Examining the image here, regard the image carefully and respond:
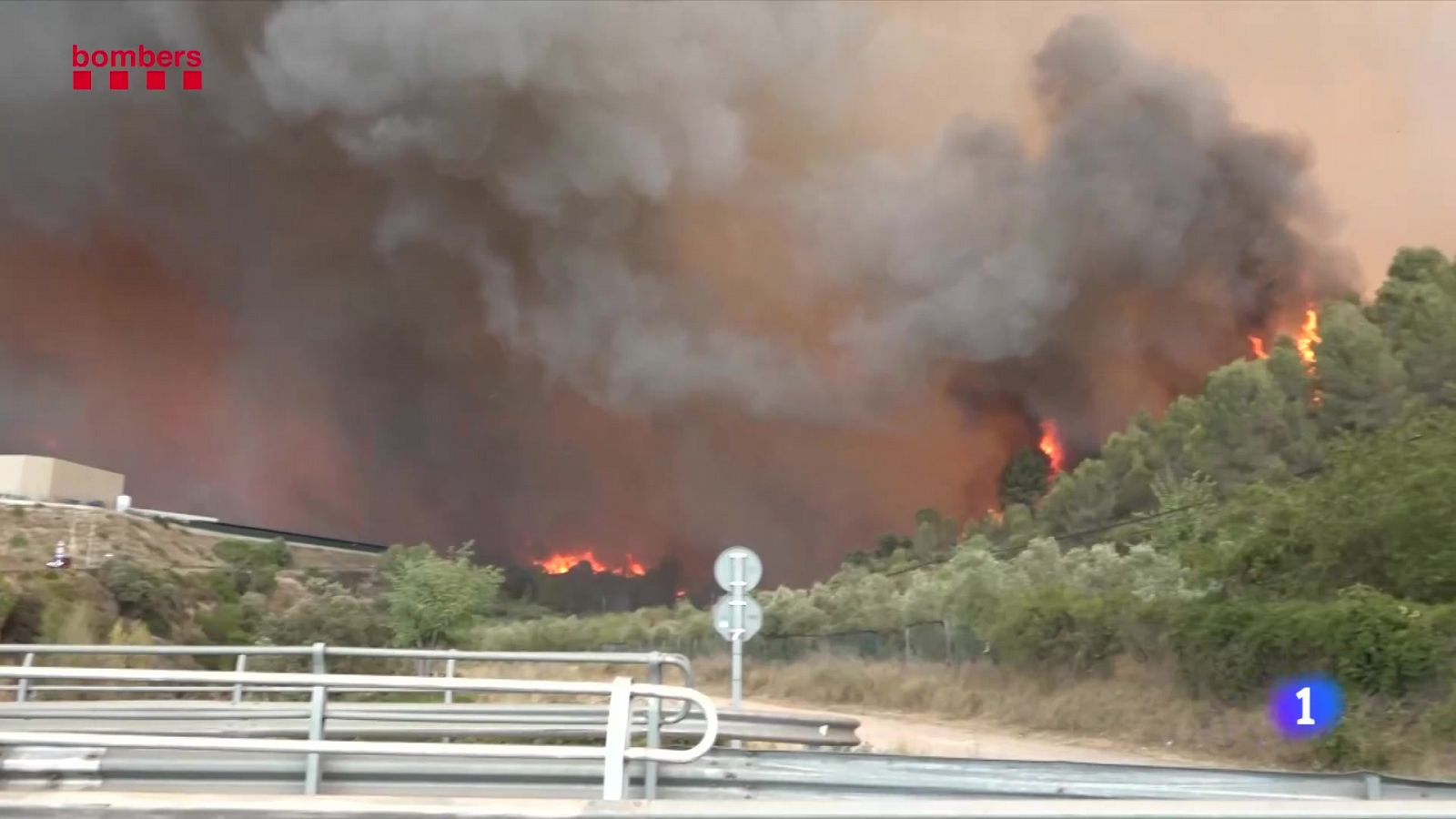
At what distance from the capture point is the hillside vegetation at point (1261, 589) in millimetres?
13984

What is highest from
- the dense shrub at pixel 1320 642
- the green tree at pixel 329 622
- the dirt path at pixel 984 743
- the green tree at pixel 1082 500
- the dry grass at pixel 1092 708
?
the green tree at pixel 1082 500

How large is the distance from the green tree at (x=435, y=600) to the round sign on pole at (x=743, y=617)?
24.7 metres

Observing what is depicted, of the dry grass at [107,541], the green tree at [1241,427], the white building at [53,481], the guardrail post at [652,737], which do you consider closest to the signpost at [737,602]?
the guardrail post at [652,737]

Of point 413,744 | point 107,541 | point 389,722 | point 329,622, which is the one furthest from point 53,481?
point 413,744

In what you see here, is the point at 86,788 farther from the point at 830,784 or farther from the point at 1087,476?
the point at 1087,476

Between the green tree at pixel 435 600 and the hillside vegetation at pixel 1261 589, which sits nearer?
the hillside vegetation at pixel 1261 589

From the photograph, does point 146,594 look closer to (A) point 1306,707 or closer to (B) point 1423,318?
(A) point 1306,707

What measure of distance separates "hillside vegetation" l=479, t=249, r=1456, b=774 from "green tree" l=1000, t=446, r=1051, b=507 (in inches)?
1122

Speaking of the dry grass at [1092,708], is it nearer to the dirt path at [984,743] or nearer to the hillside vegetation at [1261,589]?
the hillside vegetation at [1261,589]

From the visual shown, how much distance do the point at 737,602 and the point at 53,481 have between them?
219 feet

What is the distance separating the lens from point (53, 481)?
6462 centimetres

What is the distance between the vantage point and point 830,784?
532cm

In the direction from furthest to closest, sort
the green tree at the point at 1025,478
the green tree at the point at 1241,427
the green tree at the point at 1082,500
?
the green tree at the point at 1025,478 < the green tree at the point at 1082,500 < the green tree at the point at 1241,427

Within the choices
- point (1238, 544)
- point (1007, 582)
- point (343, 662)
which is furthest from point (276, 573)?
point (1238, 544)
